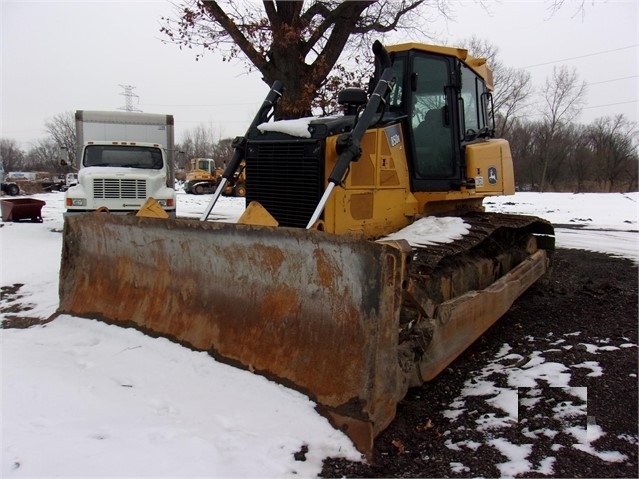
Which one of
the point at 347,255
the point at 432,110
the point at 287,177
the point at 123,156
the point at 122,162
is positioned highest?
the point at 123,156

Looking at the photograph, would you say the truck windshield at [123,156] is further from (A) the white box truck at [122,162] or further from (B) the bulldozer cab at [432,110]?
(B) the bulldozer cab at [432,110]

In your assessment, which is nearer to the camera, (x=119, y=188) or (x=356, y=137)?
(x=356, y=137)

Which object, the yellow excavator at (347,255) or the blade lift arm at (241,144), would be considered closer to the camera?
the yellow excavator at (347,255)

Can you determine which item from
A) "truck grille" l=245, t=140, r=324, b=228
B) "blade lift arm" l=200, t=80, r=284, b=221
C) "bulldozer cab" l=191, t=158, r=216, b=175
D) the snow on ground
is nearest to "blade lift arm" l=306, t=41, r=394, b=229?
"truck grille" l=245, t=140, r=324, b=228

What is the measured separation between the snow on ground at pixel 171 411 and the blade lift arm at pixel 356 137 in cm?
111

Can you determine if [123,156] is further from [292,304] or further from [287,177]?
[292,304]

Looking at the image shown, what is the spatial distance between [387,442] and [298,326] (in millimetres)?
940

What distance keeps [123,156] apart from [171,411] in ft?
34.5

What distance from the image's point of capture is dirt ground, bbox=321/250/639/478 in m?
2.55

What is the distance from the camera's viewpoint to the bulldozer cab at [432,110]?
15.6ft

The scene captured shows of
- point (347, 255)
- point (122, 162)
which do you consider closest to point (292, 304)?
point (347, 255)

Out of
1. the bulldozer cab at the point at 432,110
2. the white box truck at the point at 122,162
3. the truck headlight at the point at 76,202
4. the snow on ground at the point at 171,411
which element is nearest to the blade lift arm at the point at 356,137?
the bulldozer cab at the point at 432,110

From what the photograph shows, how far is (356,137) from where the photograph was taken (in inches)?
157

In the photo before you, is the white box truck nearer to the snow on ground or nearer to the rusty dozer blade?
the rusty dozer blade
